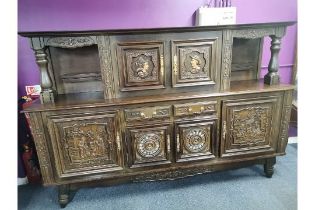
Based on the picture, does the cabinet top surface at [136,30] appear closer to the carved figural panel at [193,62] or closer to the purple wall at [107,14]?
the carved figural panel at [193,62]

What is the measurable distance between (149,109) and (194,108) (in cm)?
36

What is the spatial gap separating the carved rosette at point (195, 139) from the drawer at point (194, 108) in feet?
0.50

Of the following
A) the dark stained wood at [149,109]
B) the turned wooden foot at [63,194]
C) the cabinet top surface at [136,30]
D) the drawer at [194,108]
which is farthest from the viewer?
the turned wooden foot at [63,194]

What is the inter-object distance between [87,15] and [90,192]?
5.33 feet

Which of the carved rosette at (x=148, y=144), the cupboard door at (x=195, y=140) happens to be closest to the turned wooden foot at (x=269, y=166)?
the cupboard door at (x=195, y=140)

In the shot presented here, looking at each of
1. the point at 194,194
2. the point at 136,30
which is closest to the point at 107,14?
the point at 136,30

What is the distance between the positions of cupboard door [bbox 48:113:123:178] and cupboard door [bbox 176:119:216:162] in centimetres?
49

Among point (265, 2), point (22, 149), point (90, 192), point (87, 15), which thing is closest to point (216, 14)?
point (265, 2)

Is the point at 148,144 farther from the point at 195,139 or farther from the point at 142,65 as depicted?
the point at 142,65

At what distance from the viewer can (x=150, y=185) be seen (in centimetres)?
199

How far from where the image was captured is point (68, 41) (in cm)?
146

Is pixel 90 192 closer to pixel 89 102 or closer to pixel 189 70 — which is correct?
pixel 89 102

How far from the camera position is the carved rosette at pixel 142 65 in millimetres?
1548
